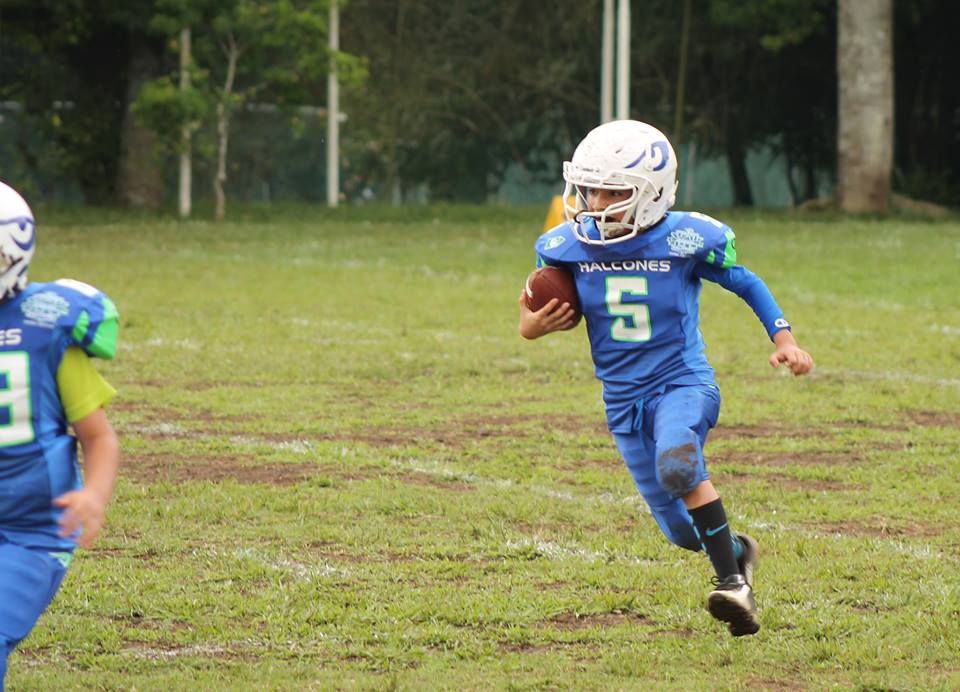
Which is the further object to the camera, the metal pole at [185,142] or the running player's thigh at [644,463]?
the metal pole at [185,142]

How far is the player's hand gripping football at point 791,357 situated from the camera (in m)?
4.97

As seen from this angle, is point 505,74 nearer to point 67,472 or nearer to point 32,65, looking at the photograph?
point 32,65

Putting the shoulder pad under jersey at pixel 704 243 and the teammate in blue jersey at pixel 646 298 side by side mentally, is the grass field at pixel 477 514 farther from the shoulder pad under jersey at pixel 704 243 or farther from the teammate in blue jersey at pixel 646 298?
the shoulder pad under jersey at pixel 704 243

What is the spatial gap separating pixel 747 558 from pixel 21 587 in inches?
91.6

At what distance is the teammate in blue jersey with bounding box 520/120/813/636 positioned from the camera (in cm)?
505

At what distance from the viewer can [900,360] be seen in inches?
419

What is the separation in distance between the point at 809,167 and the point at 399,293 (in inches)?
→ 779

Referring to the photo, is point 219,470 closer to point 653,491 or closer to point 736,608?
point 653,491

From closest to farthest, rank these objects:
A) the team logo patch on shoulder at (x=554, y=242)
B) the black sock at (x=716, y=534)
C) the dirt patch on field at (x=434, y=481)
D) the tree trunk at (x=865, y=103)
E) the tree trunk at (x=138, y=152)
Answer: the black sock at (x=716, y=534) < the team logo patch on shoulder at (x=554, y=242) < the dirt patch on field at (x=434, y=481) < the tree trunk at (x=865, y=103) < the tree trunk at (x=138, y=152)

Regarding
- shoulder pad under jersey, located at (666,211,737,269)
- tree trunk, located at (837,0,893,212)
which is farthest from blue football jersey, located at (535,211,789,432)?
tree trunk, located at (837,0,893,212)

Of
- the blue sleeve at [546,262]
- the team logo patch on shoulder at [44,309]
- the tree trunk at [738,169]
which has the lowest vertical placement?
the tree trunk at [738,169]

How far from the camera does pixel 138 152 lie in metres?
27.3

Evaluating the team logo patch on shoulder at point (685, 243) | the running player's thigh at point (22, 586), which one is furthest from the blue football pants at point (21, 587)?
the team logo patch on shoulder at point (685, 243)

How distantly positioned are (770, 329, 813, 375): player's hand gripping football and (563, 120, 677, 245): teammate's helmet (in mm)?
555
